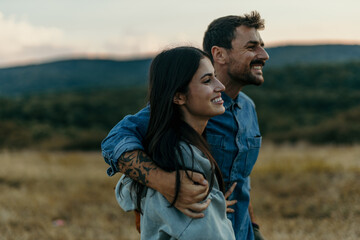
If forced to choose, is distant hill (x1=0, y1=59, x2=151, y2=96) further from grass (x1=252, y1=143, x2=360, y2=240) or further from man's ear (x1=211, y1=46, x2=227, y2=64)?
man's ear (x1=211, y1=46, x2=227, y2=64)

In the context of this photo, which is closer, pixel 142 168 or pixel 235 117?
pixel 142 168

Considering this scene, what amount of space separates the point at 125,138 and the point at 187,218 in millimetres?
510

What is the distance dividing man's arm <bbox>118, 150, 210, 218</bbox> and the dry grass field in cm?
385

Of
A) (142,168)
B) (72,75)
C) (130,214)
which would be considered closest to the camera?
(142,168)

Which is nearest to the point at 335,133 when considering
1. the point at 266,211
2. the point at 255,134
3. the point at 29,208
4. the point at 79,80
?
the point at 266,211

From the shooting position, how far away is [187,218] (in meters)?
1.88

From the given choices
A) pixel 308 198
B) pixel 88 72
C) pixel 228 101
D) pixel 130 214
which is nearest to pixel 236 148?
pixel 228 101

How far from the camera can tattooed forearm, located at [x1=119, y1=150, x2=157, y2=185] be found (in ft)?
6.45

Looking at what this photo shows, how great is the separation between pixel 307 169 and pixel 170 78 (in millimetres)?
7051

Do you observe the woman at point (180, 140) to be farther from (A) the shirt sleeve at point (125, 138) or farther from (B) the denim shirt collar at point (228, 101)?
(B) the denim shirt collar at point (228, 101)

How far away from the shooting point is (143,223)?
1.99 m

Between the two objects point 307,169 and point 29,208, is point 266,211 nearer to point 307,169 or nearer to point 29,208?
point 307,169

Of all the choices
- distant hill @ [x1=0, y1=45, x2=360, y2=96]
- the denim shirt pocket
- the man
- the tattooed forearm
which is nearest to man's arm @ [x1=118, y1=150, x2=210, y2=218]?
the tattooed forearm

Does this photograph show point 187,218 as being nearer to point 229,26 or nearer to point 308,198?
point 229,26
